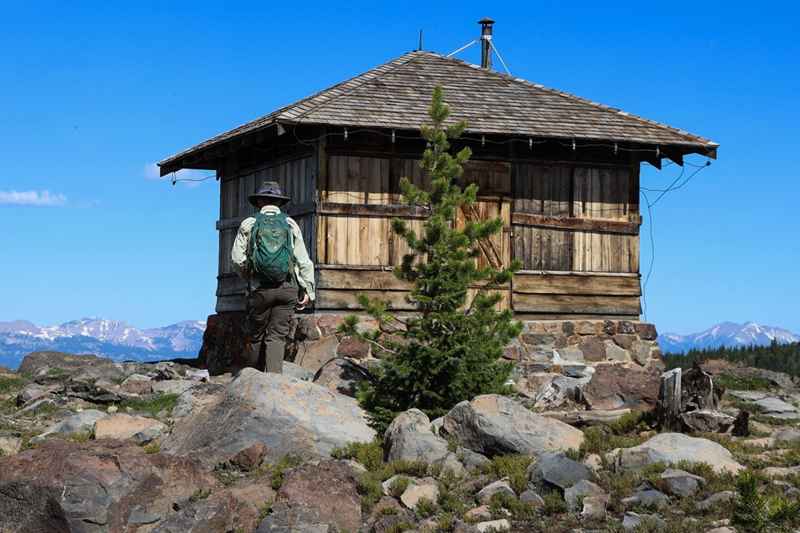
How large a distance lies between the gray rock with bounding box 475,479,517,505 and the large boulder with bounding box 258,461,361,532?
107 centimetres

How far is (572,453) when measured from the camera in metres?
10.9

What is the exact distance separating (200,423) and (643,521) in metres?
4.70

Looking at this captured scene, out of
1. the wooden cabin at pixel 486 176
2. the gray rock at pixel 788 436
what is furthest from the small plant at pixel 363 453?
the wooden cabin at pixel 486 176

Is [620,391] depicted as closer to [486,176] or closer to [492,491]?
[486,176]

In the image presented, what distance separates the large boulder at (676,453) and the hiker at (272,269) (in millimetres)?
4081

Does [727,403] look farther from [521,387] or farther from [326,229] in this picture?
[326,229]

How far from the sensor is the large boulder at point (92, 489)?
996 centimetres

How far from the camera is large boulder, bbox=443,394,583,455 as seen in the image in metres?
11.1

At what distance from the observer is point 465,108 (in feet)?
61.7

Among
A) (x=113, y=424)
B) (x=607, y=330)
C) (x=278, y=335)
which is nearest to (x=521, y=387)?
(x=607, y=330)

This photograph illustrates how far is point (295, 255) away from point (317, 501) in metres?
3.82

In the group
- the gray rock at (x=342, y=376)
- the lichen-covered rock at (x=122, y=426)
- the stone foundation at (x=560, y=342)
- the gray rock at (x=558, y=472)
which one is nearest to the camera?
the gray rock at (x=558, y=472)

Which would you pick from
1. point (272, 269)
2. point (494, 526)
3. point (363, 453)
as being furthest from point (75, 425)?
point (494, 526)

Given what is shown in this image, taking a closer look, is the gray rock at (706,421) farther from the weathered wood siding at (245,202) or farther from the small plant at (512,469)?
the weathered wood siding at (245,202)
